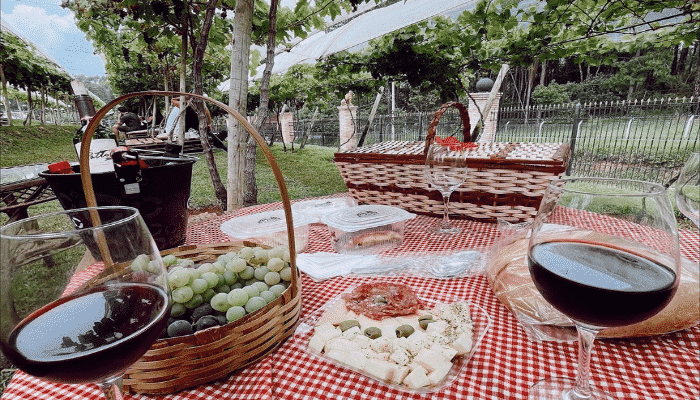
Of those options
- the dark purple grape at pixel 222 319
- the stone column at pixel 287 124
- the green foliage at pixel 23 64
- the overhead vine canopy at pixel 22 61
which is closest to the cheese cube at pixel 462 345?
the dark purple grape at pixel 222 319

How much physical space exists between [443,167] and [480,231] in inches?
10.9

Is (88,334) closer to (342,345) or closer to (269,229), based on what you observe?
(342,345)

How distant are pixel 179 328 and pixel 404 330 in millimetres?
393

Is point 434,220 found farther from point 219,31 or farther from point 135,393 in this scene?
point 219,31

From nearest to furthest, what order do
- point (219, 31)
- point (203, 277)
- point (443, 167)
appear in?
1. point (203, 277)
2. point (443, 167)
3. point (219, 31)

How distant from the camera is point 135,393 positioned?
53 cm

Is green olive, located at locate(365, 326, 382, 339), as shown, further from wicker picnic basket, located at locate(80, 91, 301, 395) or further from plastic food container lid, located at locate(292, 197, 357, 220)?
plastic food container lid, located at locate(292, 197, 357, 220)

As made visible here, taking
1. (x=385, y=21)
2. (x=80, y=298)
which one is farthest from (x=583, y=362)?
(x=385, y=21)

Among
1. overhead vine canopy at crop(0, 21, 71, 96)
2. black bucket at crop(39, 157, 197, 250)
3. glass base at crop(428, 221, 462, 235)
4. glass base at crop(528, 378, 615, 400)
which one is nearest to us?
Result: glass base at crop(528, 378, 615, 400)

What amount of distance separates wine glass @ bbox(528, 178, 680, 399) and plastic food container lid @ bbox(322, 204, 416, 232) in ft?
1.97

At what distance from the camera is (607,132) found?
352 inches

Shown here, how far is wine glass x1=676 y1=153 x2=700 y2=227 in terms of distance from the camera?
21.2 inches

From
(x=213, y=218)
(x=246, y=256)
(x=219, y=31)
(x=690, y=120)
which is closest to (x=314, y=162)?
(x=219, y=31)

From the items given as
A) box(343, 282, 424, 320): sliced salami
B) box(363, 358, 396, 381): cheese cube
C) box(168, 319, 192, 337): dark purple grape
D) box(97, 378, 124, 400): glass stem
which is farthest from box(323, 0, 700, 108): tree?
box(97, 378, 124, 400): glass stem
